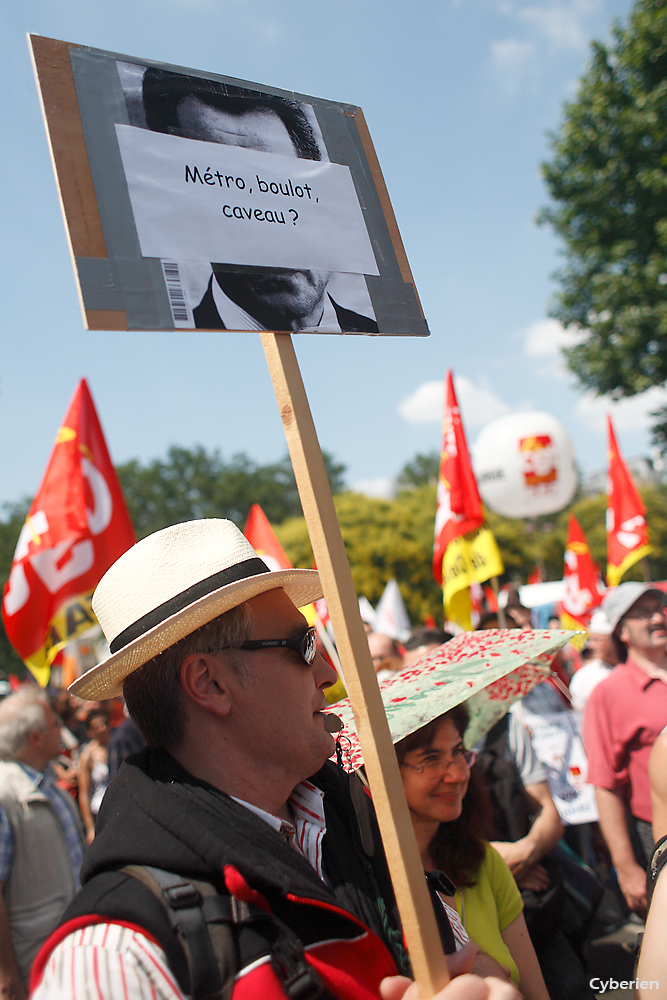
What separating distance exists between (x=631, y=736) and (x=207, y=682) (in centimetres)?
265

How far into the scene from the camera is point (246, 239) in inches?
50.4

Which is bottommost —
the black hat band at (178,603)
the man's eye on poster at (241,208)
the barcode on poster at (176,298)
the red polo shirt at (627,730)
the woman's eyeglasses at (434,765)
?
the red polo shirt at (627,730)

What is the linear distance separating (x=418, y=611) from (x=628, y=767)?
31250 millimetres

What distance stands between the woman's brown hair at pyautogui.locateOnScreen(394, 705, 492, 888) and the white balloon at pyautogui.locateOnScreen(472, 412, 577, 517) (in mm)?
9463

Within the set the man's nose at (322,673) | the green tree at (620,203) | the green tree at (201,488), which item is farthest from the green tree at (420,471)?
the man's nose at (322,673)

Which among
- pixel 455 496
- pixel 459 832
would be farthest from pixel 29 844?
pixel 455 496

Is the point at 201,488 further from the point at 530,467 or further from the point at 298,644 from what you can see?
the point at 298,644

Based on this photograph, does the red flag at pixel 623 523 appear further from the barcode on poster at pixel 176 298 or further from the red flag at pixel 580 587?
the barcode on poster at pixel 176 298

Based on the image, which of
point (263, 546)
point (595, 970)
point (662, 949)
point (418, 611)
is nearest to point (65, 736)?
point (263, 546)

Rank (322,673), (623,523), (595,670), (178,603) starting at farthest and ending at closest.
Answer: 1. (623,523)
2. (595,670)
3. (322,673)
4. (178,603)

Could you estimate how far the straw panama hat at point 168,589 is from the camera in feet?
4.45

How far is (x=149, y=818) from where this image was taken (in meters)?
1.17

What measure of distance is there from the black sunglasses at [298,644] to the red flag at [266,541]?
4.18 m

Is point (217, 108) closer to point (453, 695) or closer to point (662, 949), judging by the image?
point (453, 695)
